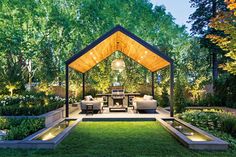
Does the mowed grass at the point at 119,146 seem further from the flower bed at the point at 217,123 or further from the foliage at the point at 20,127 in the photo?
the flower bed at the point at 217,123

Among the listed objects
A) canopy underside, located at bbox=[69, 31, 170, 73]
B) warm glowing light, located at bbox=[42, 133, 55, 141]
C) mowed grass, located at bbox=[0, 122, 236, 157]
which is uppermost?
canopy underside, located at bbox=[69, 31, 170, 73]

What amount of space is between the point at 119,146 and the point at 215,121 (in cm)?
459

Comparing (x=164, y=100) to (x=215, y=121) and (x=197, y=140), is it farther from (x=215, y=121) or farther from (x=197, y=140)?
(x=197, y=140)

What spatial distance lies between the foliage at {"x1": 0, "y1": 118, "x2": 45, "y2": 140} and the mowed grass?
3.25ft

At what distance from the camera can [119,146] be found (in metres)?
6.21

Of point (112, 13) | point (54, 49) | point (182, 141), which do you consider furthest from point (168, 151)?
point (112, 13)

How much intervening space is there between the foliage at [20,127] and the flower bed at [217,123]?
610 cm

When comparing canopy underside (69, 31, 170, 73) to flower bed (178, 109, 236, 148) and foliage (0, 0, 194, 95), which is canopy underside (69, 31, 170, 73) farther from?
foliage (0, 0, 194, 95)

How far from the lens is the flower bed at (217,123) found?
24.1 feet

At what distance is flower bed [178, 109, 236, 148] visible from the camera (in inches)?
290

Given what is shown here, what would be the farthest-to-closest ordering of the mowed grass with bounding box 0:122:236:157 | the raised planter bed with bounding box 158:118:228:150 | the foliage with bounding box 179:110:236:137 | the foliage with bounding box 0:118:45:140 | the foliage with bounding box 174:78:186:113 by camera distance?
1. the foliage with bounding box 174:78:186:113
2. the foliage with bounding box 179:110:236:137
3. the foliage with bounding box 0:118:45:140
4. the raised planter bed with bounding box 158:118:228:150
5. the mowed grass with bounding box 0:122:236:157

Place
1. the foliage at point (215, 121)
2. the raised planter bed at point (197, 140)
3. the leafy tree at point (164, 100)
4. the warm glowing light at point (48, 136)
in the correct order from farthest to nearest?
the leafy tree at point (164, 100) < the foliage at point (215, 121) < the warm glowing light at point (48, 136) < the raised planter bed at point (197, 140)

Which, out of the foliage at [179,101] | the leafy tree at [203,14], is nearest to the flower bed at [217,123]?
the foliage at [179,101]

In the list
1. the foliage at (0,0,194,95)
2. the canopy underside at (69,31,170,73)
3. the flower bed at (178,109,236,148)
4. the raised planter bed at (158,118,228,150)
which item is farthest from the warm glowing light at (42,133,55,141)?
the foliage at (0,0,194,95)
